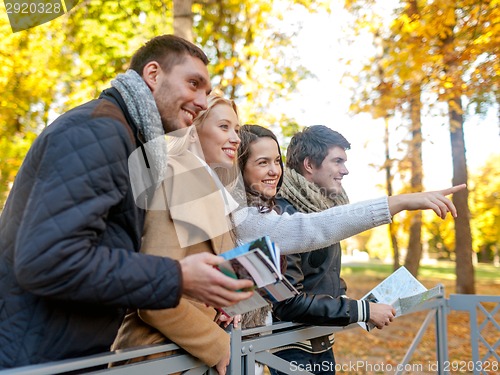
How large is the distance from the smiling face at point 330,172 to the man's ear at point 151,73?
1562mm

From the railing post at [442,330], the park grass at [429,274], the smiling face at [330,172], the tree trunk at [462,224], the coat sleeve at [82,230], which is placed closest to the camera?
the coat sleeve at [82,230]

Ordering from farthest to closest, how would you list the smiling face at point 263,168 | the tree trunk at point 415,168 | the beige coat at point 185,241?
the tree trunk at point 415,168
the smiling face at point 263,168
the beige coat at point 185,241

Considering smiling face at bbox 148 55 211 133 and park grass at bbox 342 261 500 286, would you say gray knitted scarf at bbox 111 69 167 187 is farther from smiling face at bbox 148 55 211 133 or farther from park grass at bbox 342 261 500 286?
park grass at bbox 342 261 500 286

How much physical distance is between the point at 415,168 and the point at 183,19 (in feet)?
19.0

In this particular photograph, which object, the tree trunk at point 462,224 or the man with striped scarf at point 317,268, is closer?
the man with striped scarf at point 317,268

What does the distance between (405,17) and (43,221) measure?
21.1ft

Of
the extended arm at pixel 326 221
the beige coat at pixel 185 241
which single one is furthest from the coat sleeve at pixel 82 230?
the extended arm at pixel 326 221

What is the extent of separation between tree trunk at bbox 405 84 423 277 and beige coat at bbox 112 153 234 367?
5944mm

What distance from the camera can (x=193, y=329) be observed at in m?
1.64

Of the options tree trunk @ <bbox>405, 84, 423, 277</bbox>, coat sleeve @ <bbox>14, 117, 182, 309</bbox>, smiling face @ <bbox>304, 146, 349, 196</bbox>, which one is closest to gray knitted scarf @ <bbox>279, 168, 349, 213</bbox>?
smiling face @ <bbox>304, 146, 349, 196</bbox>

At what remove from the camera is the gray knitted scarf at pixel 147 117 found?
58.0 inches

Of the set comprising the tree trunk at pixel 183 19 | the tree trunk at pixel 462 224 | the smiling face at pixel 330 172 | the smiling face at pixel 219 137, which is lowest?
the tree trunk at pixel 462 224

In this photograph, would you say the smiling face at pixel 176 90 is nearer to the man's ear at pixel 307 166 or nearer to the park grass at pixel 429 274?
the man's ear at pixel 307 166

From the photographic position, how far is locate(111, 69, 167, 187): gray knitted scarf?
4.83 ft
